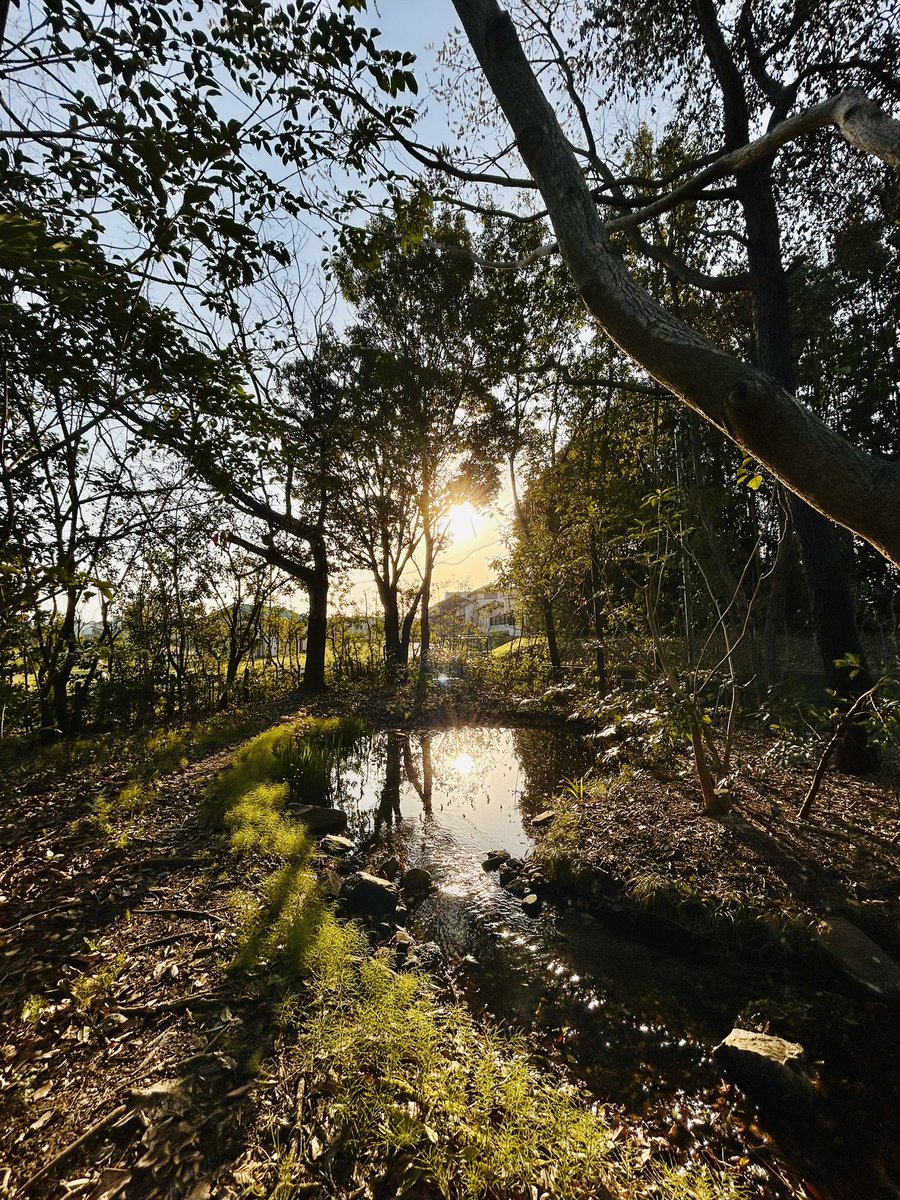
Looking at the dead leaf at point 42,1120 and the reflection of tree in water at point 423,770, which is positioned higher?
the dead leaf at point 42,1120

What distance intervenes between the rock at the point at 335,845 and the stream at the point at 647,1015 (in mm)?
317

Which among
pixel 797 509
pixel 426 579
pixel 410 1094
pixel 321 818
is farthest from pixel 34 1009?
pixel 426 579

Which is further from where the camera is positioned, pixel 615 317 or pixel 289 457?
pixel 289 457

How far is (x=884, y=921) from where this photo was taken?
303cm

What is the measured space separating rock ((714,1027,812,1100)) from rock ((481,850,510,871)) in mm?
2234

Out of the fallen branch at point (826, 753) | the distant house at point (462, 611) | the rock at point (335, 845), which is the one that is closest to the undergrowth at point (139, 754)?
the rock at point (335, 845)

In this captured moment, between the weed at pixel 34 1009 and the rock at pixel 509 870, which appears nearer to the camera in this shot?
the weed at pixel 34 1009

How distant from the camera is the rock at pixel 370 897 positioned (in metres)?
3.60

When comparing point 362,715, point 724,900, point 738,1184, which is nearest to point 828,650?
point 724,900

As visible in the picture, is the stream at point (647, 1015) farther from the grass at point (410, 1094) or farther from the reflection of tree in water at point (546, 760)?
the reflection of tree in water at point (546, 760)

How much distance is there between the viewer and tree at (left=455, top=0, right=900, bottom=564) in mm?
1520

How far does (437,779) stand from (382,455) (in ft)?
28.8

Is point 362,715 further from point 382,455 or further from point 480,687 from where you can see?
point 382,455

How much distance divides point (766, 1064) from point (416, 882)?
8.48 feet
